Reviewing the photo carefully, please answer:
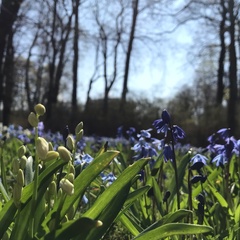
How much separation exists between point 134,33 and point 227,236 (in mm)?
20268

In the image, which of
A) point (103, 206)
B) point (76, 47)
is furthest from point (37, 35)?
point (103, 206)

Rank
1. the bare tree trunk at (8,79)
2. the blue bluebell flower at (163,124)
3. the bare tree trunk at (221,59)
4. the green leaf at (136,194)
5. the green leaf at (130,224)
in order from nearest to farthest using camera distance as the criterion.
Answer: the green leaf at (136,194) → the green leaf at (130,224) → the blue bluebell flower at (163,124) → the bare tree trunk at (221,59) → the bare tree trunk at (8,79)

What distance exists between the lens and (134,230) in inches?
83.6

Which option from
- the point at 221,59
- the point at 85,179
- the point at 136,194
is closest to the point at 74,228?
the point at 85,179

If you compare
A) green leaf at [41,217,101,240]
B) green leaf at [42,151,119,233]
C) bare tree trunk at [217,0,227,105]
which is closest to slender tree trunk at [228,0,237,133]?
bare tree trunk at [217,0,227,105]

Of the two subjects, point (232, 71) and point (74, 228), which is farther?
point (232, 71)

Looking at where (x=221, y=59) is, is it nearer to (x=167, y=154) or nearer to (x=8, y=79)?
(x=8, y=79)

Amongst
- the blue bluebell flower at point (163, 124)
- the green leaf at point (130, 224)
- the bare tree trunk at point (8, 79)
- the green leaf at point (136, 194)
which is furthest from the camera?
the bare tree trunk at point (8, 79)

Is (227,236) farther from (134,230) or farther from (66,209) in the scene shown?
(66,209)

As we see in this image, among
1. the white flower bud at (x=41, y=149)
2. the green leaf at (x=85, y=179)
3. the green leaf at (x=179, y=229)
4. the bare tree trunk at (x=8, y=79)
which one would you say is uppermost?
the bare tree trunk at (x=8, y=79)

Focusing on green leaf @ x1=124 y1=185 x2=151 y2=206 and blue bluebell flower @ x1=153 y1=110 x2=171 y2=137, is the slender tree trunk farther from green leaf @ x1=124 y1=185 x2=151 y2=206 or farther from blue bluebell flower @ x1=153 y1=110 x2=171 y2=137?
green leaf @ x1=124 y1=185 x2=151 y2=206

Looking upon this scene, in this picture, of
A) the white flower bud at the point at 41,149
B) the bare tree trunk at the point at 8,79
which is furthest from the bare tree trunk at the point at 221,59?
the white flower bud at the point at 41,149

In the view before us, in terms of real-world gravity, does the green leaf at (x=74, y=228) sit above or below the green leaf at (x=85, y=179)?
below

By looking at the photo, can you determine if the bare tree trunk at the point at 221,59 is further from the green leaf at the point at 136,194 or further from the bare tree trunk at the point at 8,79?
the green leaf at the point at 136,194
